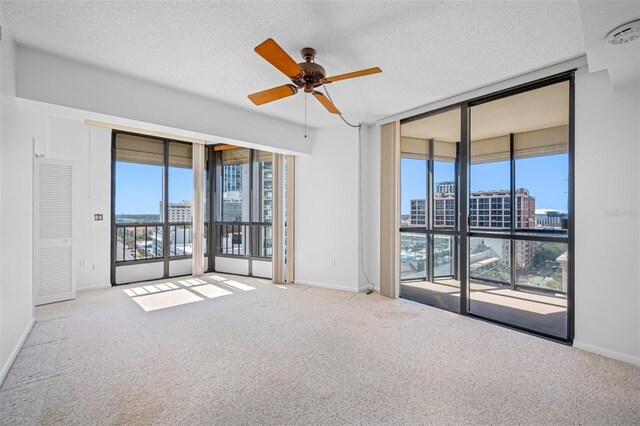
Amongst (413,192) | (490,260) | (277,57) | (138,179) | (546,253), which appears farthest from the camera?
(138,179)

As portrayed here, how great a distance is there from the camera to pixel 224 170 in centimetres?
594

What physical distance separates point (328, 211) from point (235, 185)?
214 centimetres

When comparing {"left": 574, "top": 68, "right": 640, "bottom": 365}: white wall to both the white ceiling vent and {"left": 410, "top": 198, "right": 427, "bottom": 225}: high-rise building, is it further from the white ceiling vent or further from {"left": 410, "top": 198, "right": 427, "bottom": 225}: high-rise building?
{"left": 410, "top": 198, "right": 427, "bottom": 225}: high-rise building

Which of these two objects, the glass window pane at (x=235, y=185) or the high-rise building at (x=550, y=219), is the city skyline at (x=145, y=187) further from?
the high-rise building at (x=550, y=219)

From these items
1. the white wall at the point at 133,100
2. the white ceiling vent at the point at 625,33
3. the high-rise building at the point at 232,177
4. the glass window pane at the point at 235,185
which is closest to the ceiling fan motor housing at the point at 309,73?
the white wall at the point at 133,100

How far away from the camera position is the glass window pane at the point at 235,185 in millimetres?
5703

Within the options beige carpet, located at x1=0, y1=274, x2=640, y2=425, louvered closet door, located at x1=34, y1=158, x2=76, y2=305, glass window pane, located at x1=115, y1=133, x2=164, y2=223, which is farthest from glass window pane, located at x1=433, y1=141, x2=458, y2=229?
louvered closet door, located at x1=34, y1=158, x2=76, y2=305

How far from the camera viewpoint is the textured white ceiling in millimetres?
1982

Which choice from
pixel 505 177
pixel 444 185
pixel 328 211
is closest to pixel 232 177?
pixel 328 211

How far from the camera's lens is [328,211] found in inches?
190

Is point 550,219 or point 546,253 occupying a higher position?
point 550,219

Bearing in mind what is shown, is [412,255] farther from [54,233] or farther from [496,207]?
[54,233]

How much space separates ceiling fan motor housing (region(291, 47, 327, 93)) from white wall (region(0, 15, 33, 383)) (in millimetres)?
2118

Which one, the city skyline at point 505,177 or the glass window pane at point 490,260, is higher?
the city skyline at point 505,177
